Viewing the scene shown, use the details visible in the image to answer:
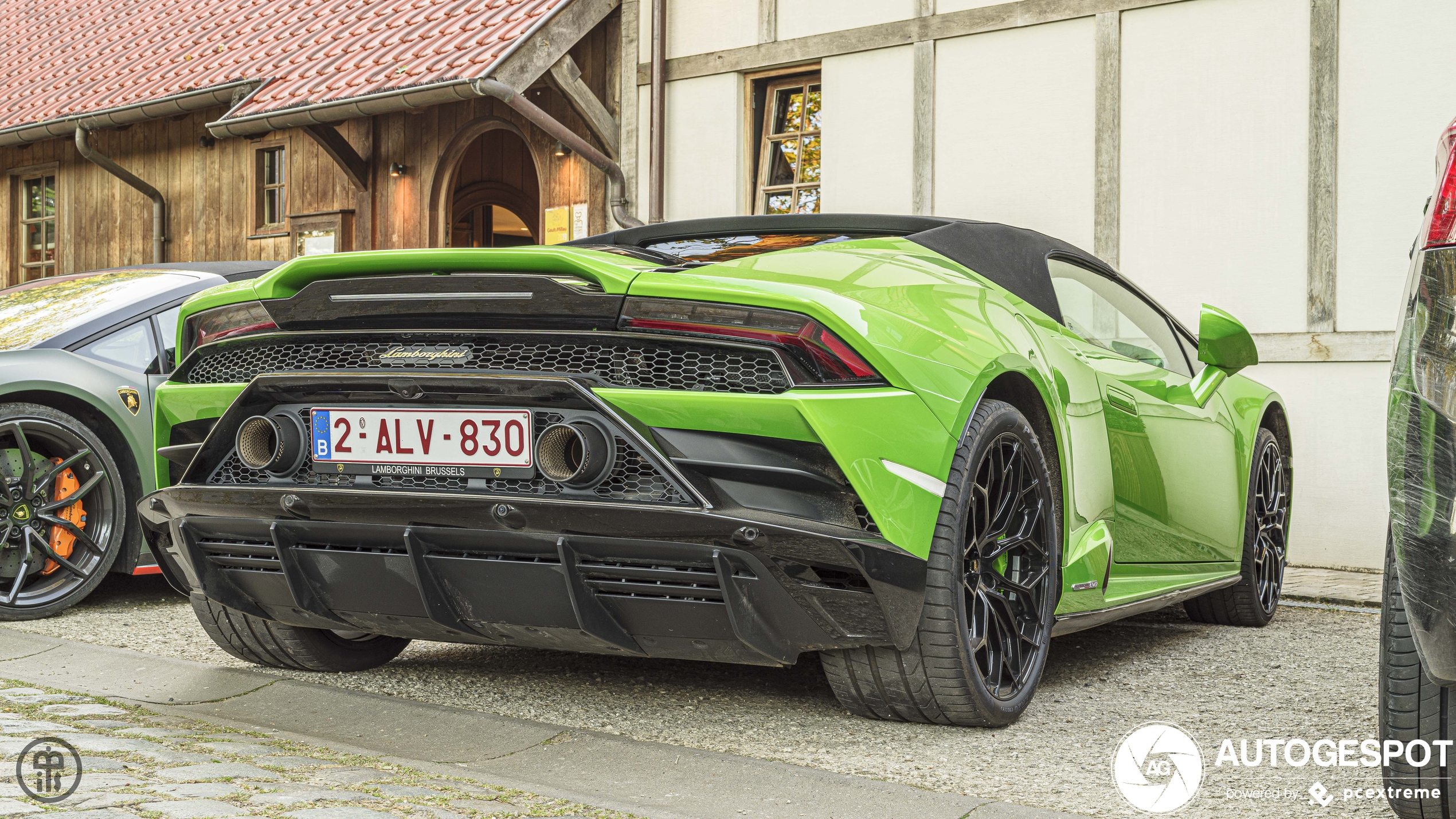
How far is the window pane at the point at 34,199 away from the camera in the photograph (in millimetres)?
16391

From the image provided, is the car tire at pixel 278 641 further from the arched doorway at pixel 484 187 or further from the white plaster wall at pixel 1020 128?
the arched doorway at pixel 484 187

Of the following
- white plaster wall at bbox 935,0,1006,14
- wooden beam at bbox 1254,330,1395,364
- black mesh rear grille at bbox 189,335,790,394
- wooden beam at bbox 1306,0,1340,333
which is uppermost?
white plaster wall at bbox 935,0,1006,14

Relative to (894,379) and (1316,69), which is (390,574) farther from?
(1316,69)

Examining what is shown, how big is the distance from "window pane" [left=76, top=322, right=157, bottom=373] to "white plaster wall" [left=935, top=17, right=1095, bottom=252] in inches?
199

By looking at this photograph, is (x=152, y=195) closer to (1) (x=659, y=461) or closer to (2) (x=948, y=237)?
(2) (x=948, y=237)

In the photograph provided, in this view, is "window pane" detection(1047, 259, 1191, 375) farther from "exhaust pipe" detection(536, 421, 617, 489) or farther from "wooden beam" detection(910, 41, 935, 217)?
"wooden beam" detection(910, 41, 935, 217)

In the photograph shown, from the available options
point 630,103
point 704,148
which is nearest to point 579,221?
point 630,103

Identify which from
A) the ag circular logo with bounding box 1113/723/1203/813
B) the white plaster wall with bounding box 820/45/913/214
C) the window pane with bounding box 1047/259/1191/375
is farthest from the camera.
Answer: the white plaster wall with bounding box 820/45/913/214

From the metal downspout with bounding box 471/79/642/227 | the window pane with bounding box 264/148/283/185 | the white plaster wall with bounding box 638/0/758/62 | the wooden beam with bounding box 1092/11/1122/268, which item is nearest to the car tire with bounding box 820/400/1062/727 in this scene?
the wooden beam with bounding box 1092/11/1122/268

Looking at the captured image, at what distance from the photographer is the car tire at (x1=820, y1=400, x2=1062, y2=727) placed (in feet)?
9.82

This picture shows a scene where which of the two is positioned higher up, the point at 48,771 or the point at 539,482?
the point at 539,482

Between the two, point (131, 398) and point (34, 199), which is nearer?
point (131, 398)

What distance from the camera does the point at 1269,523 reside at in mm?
5246

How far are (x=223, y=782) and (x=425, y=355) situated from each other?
957 mm
